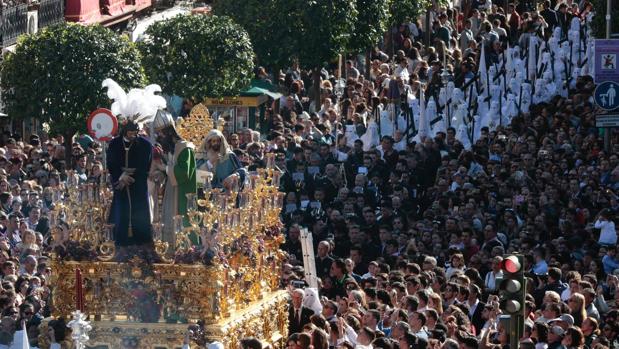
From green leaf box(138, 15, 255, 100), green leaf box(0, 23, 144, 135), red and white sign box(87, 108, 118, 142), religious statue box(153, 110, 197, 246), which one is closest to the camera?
religious statue box(153, 110, 197, 246)

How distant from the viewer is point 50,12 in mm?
50000

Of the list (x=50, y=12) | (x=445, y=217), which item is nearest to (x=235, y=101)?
(x=50, y=12)

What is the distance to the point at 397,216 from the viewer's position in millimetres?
33281

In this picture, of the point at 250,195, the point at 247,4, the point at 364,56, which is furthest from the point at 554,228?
→ the point at 364,56

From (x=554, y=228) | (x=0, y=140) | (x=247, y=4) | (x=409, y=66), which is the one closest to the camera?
(x=554, y=228)

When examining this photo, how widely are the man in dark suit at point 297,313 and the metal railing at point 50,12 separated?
23618 millimetres

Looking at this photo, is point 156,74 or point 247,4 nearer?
point 156,74

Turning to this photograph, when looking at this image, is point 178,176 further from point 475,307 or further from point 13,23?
point 13,23

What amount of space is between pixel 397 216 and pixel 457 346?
10.9 m

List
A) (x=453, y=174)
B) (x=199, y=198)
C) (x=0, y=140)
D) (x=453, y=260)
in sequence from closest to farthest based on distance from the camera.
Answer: (x=199, y=198), (x=453, y=260), (x=453, y=174), (x=0, y=140)

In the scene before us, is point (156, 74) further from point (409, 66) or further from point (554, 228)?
point (554, 228)

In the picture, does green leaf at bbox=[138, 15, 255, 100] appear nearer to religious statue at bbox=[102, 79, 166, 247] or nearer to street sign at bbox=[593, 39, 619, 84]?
street sign at bbox=[593, 39, 619, 84]

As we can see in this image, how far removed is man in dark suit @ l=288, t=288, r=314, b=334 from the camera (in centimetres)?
2584

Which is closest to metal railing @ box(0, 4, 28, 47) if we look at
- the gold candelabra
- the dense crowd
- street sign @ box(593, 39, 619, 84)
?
the dense crowd
